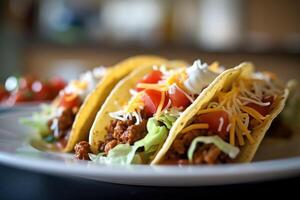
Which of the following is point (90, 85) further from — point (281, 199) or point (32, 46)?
point (32, 46)

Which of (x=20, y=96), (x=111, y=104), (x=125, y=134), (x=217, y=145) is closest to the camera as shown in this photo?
(x=217, y=145)

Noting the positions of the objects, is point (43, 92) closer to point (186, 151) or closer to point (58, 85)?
point (58, 85)

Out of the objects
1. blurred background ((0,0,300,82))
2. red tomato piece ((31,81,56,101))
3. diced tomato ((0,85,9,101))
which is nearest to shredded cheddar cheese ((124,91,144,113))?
red tomato piece ((31,81,56,101))

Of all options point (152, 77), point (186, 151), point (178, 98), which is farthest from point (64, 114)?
point (186, 151)

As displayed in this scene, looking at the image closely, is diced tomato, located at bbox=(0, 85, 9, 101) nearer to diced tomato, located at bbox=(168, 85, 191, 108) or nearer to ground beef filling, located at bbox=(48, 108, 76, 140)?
ground beef filling, located at bbox=(48, 108, 76, 140)

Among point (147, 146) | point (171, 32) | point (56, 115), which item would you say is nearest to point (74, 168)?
point (147, 146)
